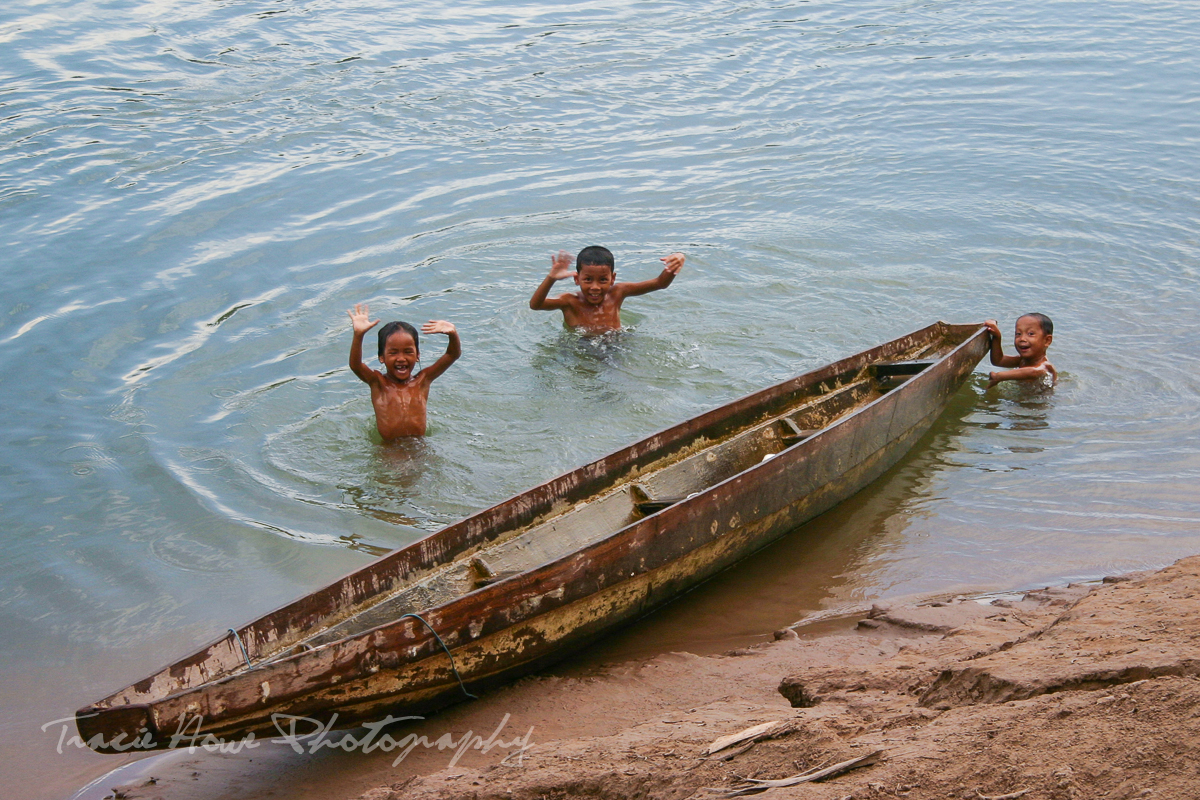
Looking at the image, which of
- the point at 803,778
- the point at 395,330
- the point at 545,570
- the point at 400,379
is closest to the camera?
the point at 803,778

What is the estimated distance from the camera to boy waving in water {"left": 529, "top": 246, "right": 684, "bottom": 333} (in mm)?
7762

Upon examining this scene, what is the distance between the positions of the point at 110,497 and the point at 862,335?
6064 mm

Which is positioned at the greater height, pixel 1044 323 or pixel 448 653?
pixel 1044 323

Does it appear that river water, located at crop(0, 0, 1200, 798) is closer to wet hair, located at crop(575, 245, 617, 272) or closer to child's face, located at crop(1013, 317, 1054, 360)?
child's face, located at crop(1013, 317, 1054, 360)

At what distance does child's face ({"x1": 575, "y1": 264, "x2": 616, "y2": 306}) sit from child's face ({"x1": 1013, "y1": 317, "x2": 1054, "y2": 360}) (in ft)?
10.8

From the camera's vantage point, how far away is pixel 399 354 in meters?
6.44

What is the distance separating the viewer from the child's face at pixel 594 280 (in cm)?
784

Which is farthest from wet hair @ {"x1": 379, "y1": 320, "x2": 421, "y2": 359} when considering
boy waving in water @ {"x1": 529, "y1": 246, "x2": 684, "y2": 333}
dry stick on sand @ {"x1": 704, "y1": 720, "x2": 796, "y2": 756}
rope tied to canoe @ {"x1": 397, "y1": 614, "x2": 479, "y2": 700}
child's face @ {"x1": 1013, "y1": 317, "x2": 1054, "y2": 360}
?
child's face @ {"x1": 1013, "y1": 317, "x2": 1054, "y2": 360}

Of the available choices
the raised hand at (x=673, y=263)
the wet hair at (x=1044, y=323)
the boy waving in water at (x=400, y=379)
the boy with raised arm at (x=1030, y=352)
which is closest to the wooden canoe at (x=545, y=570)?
the boy with raised arm at (x=1030, y=352)

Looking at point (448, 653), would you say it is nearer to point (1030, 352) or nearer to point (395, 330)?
point (395, 330)

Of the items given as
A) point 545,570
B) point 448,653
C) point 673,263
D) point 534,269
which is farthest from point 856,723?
point 534,269

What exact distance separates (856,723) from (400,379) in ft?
14.0

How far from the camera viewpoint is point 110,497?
20.5 ft

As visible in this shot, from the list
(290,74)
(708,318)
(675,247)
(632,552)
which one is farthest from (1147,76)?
(632,552)
